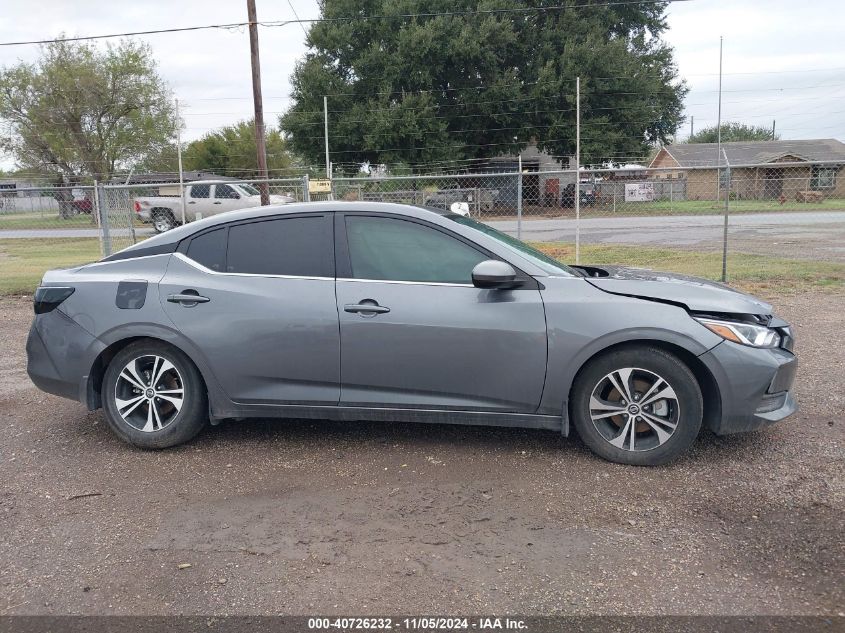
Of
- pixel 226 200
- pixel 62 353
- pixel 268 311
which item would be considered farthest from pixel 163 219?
pixel 268 311

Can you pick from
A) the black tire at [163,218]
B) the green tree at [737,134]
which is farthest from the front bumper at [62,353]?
the green tree at [737,134]

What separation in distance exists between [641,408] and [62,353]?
372 cm

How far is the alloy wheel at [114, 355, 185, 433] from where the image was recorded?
4.45 m

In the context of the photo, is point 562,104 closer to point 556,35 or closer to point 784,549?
point 556,35

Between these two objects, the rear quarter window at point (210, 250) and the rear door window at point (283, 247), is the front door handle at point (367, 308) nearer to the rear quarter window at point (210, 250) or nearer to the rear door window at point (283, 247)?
the rear door window at point (283, 247)

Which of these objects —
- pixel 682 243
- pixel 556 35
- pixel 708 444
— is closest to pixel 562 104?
pixel 556 35

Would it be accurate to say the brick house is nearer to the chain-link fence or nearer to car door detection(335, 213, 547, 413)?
the chain-link fence

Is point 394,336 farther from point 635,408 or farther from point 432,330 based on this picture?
point 635,408

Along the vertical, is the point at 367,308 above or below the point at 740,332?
above

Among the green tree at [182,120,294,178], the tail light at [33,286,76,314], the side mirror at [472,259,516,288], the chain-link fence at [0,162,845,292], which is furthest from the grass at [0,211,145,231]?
the green tree at [182,120,294,178]

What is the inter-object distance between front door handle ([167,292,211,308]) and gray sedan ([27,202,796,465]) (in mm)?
11

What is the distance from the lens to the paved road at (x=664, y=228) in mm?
18156

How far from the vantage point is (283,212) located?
4.54 metres

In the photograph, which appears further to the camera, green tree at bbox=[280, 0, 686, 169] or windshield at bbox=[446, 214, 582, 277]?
green tree at bbox=[280, 0, 686, 169]
